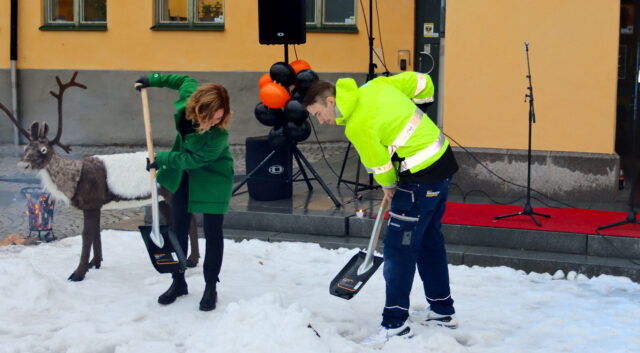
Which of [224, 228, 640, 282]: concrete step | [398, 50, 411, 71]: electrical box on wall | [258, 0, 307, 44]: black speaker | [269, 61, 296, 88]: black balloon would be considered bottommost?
[224, 228, 640, 282]: concrete step

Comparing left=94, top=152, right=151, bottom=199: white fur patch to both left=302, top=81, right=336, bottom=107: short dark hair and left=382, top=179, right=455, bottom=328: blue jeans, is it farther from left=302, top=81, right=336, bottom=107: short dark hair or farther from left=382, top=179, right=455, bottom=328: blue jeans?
left=382, top=179, right=455, bottom=328: blue jeans

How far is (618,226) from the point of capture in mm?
6539

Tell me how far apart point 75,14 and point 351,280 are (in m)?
11.0

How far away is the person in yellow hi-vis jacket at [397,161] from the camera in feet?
14.3

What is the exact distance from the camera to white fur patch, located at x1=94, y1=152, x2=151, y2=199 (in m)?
6.09

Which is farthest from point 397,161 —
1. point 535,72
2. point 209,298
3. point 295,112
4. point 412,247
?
point 535,72

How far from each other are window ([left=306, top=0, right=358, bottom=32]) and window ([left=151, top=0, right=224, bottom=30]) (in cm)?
162

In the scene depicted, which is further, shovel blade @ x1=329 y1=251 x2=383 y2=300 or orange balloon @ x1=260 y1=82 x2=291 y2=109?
orange balloon @ x1=260 y1=82 x2=291 y2=109

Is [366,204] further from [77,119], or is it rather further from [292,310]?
[77,119]

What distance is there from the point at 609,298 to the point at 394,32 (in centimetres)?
796

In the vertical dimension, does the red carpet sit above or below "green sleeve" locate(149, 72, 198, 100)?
below

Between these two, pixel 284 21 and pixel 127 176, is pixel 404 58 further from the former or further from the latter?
pixel 127 176

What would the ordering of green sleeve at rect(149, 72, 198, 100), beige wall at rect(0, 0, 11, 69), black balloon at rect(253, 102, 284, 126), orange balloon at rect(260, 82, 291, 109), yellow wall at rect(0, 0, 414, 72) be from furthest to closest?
beige wall at rect(0, 0, 11, 69), yellow wall at rect(0, 0, 414, 72), black balloon at rect(253, 102, 284, 126), orange balloon at rect(260, 82, 291, 109), green sleeve at rect(149, 72, 198, 100)

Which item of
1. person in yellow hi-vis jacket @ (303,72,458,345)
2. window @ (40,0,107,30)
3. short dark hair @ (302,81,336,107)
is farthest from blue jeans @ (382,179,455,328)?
window @ (40,0,107,30)
